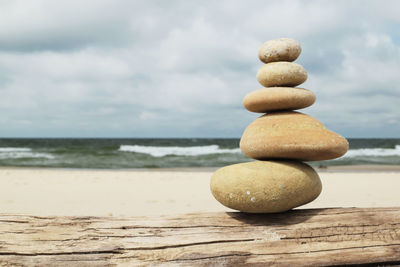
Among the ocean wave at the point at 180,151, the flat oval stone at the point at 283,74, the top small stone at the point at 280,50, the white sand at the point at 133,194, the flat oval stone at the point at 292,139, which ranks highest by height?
the top small stone at the point at 280,50

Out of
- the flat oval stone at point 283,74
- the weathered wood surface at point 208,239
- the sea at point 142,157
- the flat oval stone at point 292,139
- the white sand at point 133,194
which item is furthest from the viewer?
the sea at point 142,157

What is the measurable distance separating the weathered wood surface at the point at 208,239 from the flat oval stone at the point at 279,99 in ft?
3.92

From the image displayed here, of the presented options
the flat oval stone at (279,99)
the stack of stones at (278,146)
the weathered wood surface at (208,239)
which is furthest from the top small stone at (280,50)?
the weathered wood surface at (208,239)

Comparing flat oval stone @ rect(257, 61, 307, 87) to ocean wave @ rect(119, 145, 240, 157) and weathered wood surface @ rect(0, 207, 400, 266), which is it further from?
ocean wave @ rect(119, 145, 240, 157)

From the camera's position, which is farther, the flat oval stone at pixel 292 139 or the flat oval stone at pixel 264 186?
the flat oval stone at pixel 292 139

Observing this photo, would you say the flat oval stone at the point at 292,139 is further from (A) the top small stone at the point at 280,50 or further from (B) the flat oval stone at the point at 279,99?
(A) the top small stone at the point at 280,50

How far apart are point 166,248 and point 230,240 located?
0.62 meters

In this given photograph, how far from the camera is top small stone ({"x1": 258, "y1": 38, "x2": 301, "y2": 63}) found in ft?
12.5

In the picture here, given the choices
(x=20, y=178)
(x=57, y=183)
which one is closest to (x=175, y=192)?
(x=57, y=183)

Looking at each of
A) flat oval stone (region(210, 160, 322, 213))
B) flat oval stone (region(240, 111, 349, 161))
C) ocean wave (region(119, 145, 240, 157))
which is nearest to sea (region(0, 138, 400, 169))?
ocean wave (region(119, 145, 240, 157))

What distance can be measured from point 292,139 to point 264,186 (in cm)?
57

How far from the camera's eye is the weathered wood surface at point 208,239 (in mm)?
3055

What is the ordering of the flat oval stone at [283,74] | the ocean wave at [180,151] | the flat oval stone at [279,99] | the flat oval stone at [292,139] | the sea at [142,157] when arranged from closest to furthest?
1. the flat oval stone at [292,139]
2. the flat oval stone at [279,99]
3. the flat oval stone at [283,74]
4. the sea at [142,157]
5. the ocean wave at [180,151]

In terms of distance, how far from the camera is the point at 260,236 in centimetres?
323
